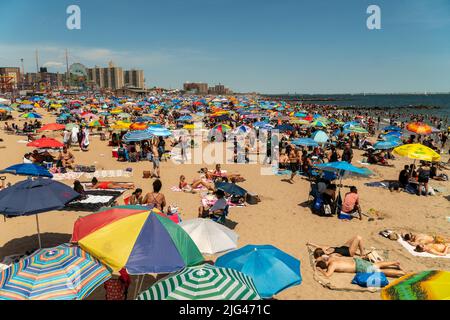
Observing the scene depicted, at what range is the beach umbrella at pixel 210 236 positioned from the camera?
4.77 m

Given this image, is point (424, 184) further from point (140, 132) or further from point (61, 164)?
point (61, 164)

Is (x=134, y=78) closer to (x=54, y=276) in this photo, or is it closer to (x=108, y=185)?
(x=108, y=185)

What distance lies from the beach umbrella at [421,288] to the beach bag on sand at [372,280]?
7.81 ft

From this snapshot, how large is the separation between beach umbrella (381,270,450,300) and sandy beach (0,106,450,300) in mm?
2165

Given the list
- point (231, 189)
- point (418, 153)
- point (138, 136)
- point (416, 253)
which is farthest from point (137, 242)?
point (138, 136)

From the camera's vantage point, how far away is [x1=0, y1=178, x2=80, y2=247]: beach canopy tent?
4746 millimetres

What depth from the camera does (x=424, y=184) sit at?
11.0 m

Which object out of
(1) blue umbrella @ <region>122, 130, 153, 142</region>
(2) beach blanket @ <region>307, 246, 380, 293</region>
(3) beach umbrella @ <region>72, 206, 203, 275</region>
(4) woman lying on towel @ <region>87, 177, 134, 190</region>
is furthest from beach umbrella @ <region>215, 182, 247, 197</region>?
(1) blue umbrella @ <region>122, 130, 153, 142</region>

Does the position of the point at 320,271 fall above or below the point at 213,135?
below

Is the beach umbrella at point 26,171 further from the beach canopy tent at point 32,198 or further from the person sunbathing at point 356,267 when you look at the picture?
the person sunbathing at point 356,267

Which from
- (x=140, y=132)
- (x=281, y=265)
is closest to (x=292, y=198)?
(x=281, y=265)

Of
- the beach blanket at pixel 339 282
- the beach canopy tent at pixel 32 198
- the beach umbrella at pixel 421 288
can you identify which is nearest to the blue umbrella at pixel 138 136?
the beach canopy tent at pixel 32 198

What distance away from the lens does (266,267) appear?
400cm
